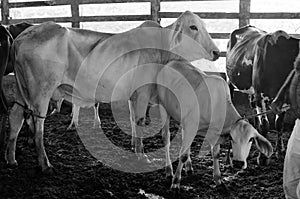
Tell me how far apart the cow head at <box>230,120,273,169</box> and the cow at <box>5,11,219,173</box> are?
4.79 ft

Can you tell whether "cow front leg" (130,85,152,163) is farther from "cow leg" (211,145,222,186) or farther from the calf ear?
the calf ear

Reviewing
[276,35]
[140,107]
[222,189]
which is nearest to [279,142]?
[276,35]

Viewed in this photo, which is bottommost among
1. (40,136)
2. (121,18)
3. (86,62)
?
(40,136)

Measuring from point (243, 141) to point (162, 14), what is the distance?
512cm

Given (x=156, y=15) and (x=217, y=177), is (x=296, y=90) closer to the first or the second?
(x=217, y=177)

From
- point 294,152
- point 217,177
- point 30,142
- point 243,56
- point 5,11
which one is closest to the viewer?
point 294,152

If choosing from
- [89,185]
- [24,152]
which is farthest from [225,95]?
[24,152]

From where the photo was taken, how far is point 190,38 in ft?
20.9

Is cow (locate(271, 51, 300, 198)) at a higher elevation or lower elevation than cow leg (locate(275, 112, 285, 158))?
higher

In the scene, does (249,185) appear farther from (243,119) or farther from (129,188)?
(129,188)

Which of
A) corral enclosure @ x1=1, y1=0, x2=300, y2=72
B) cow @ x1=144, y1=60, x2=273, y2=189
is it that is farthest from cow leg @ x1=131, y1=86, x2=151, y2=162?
corral enclosure @ x1=1, y1=0, x2=300, y2=72

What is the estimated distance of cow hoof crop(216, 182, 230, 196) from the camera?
17.5 feet

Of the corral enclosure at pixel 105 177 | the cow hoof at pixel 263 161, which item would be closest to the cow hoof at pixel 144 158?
the corral enclosure at pixel 105 177

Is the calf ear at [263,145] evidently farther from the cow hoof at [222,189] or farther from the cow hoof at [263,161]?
the cow hoof at [263,161]
